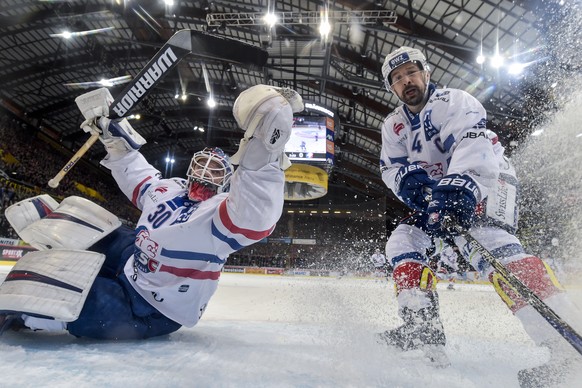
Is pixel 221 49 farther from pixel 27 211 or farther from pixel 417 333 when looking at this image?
pixel 417 333

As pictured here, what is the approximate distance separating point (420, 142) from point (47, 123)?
2211cm

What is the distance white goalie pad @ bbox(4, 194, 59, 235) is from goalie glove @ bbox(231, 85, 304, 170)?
3.54 feet

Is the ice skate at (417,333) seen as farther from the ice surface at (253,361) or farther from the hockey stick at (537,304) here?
the hockey stick at (537,304)

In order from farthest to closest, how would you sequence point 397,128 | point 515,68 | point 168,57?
point 515,68
point 168,57
point 397,128

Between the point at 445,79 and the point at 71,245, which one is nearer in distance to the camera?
the point at 71,245

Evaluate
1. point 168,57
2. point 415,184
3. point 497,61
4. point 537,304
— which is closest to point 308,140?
point 497,61

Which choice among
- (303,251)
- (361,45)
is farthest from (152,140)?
(361,45)

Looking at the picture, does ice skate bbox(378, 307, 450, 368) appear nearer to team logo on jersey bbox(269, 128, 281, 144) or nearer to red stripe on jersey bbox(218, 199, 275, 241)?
red stripe on jersey bbox(218, 199, 275, 241)

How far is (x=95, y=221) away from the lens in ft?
5.89

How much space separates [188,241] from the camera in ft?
5.34

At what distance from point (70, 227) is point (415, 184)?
1542mm

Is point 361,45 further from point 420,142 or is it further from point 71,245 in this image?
point 71,245

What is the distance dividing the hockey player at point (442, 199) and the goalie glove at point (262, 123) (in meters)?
0.69

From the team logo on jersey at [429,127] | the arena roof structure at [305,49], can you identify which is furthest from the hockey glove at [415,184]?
the arena roof structure at [305,49]
